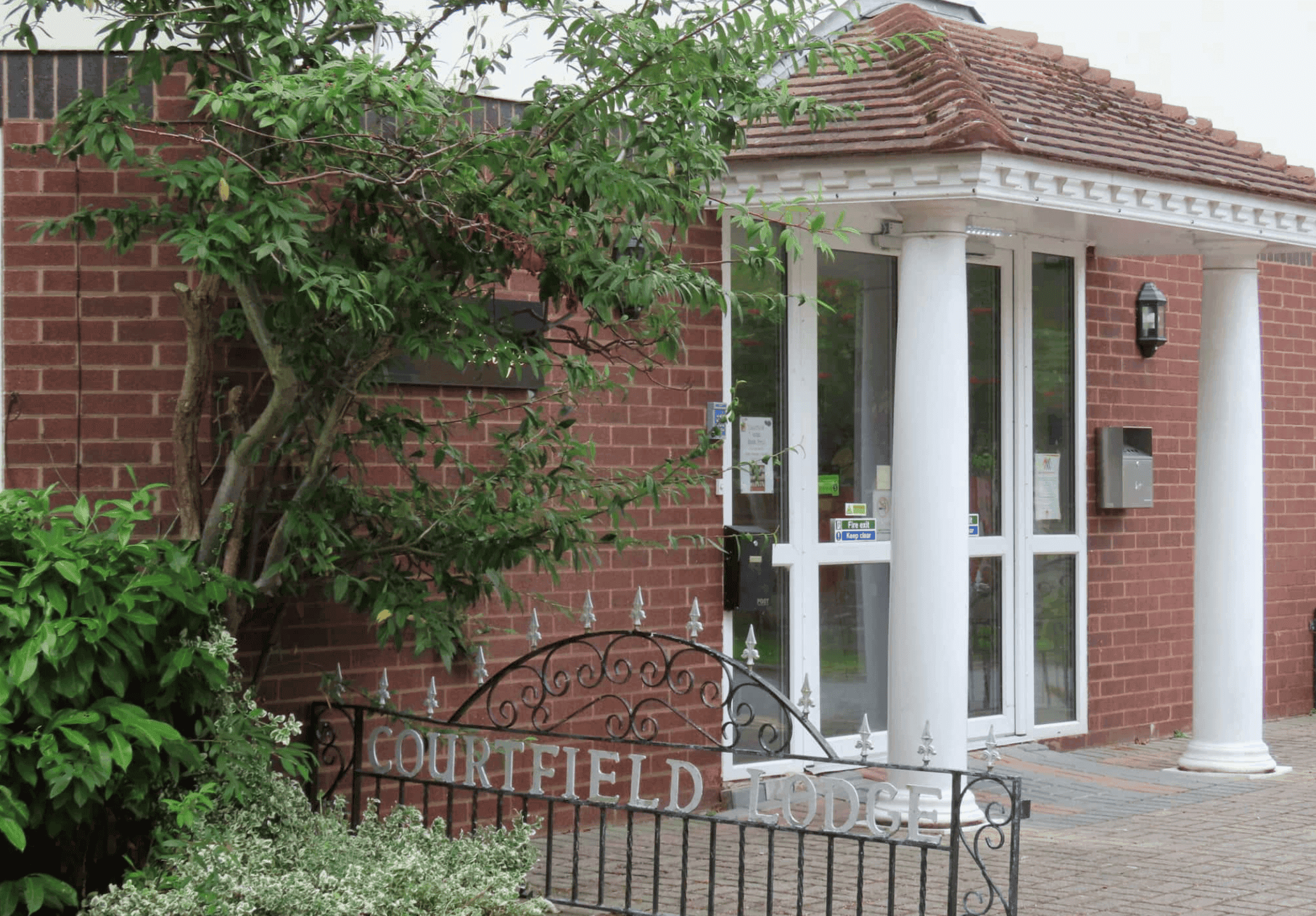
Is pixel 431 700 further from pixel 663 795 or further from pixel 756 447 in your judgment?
pixel 756 447

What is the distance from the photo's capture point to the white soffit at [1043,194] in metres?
6.89

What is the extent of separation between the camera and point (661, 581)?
24.9ft

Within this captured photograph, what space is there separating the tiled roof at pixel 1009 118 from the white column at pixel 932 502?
375 mm

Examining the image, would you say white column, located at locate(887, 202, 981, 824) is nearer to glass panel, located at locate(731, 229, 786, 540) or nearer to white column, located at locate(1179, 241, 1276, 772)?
glass panel, located at locate(731, 229, 786, 540)

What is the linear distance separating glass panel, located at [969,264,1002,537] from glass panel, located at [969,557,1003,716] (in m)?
0.23

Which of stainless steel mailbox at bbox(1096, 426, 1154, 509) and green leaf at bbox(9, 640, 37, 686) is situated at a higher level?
stainless steel mailbox at bbox(1096, 426, 1154, 509)

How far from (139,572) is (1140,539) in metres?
7.00

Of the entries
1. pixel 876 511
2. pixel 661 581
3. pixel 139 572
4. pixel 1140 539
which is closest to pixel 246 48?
pixel 139 572

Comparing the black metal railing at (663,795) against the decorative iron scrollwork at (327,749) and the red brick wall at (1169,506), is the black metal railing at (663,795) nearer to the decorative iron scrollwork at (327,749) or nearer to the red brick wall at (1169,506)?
the decorative iron scrollwork at (327,749)

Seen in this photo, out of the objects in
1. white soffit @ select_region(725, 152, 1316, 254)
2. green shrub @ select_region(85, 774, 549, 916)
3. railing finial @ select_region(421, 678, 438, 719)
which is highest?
white soffit @ select_region(725, 152, 1316, 254)

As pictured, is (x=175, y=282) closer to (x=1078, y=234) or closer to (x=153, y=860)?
(x=153, y=860)

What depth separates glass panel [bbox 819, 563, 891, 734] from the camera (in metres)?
8.53

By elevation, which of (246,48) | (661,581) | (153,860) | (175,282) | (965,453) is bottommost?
(153,860)

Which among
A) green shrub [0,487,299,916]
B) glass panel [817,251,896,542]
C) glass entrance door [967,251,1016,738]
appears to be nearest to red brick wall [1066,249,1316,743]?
glass entrance door [967,251,1016,738]
